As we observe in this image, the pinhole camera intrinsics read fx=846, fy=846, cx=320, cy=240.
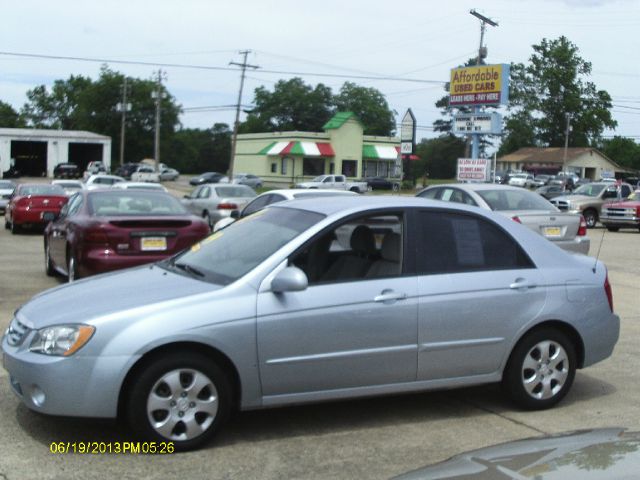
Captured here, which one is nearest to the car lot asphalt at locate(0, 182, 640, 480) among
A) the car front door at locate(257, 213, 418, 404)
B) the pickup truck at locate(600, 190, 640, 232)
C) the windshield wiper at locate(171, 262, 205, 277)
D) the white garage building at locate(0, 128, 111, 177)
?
the car front door at locate(257, 213, 418, 404)

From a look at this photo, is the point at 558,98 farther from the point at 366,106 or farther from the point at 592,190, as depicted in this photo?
the point at 592,190

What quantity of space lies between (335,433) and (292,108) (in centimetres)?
11997

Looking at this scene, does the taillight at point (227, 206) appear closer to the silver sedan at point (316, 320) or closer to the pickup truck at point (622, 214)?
the pickup truck at point (622, 214)

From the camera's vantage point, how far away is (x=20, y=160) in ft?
272

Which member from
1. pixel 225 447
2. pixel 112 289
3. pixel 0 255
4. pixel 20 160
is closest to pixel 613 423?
pixel 225 447

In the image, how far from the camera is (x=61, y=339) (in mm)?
5008

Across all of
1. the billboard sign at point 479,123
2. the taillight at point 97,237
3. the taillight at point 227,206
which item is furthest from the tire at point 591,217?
the taillight at point 97,237

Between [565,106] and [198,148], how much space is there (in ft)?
172

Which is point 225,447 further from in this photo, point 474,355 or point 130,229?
point 130,229

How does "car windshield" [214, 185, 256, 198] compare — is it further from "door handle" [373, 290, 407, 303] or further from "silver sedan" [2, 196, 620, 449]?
"door handle" [373, 290, 407, 303]

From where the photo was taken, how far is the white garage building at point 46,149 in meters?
76.2

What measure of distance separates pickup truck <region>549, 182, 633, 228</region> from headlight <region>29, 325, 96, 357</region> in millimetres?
28319

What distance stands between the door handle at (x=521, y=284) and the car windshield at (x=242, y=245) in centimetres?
149

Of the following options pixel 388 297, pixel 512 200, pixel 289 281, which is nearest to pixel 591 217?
pixel 512 200
